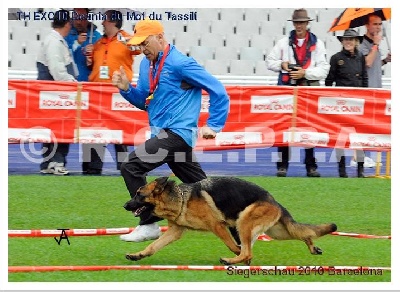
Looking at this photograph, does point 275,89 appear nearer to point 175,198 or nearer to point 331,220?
point 331,220

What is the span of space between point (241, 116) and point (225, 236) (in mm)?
6882

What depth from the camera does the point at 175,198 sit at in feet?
27.6

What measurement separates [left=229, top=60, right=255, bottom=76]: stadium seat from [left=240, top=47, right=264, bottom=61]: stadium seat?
282mm

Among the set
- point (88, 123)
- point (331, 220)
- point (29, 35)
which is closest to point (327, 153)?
point (88, 123)

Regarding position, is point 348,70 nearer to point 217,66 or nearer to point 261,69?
point 261,69

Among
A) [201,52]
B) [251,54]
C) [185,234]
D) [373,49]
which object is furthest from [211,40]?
[185,234]

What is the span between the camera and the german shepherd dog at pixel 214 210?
8.38 meters

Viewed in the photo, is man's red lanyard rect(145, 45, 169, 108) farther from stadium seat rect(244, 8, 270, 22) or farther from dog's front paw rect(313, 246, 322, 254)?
stadium seat rect(244, 8, 270, 22)

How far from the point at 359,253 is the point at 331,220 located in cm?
217

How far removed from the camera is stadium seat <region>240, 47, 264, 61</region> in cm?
2064

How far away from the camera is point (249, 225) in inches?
329

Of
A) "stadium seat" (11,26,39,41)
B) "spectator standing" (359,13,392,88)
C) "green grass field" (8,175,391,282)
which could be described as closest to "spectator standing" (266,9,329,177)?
"green grass field" (8,175,391,282)

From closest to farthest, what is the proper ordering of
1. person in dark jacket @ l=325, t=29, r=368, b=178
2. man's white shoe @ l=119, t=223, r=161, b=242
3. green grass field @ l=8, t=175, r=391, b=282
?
green grass field @ l=8, t=175, r=391, b=282
man's white shoe @ l=119, t=223, r=161, b=242
person in dark jacket @ l=325, t=29, r=368, b=178

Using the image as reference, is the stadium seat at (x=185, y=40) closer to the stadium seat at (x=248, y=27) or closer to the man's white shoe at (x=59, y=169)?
the stadium seat at (x=248, y=27)
